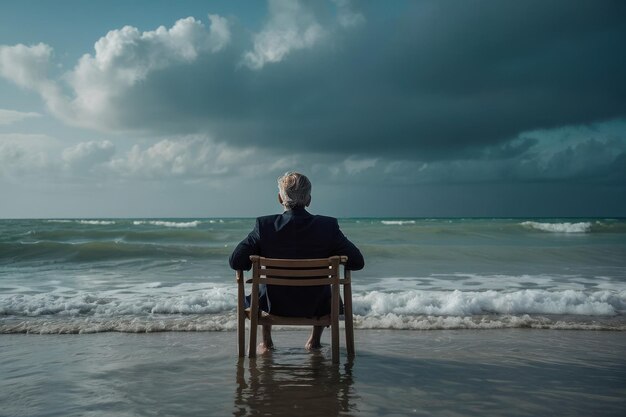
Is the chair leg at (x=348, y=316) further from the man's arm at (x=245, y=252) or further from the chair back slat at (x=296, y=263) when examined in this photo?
the man's arm at (x=245, y=252)

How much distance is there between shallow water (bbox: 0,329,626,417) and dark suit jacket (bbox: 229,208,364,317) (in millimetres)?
591

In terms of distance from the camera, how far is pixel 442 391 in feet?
12.8

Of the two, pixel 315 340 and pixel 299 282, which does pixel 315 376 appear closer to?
pixel 299 282

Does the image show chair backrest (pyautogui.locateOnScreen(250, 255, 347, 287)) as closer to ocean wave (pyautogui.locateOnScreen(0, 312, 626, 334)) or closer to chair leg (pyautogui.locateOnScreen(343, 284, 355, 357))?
chair leg (pyautogui.locateOnScreen(343, 284, 355, 357))

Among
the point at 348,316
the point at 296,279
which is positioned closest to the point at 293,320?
the point at 296,279

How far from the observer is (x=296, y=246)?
14.7ft

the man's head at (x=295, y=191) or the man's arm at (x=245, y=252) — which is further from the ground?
the man's head at (x=295, y=191)

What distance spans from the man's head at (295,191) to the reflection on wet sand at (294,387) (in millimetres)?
1480

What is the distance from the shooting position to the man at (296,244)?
175 inches

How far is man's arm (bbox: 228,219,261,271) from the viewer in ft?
14.4

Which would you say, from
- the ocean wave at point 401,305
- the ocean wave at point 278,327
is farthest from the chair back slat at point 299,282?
the ocean wave at point 401,305

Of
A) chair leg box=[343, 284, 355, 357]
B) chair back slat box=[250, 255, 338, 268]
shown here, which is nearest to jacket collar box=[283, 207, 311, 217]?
chair back slat box=[250, 255, 338, 268]

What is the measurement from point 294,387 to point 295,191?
1.68m

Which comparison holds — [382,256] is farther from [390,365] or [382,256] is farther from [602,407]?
[602,407]
